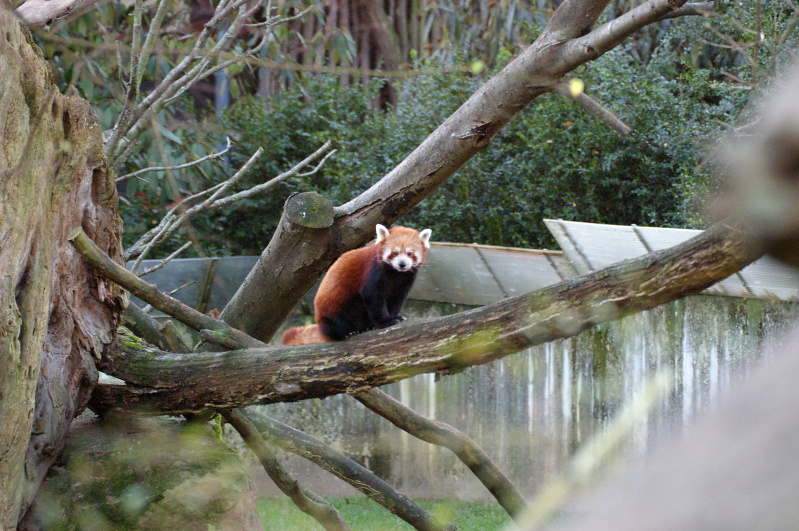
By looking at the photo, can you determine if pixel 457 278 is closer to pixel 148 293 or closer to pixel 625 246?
pixel 625 246

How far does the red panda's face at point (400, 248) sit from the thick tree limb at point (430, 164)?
1.26 feet

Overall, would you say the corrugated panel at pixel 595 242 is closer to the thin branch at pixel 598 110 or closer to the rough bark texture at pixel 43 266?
the thin branch at pixel 598 110

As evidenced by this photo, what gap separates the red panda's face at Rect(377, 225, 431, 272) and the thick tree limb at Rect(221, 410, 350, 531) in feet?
3.42

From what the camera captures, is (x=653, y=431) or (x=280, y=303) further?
(x=653, y=431)

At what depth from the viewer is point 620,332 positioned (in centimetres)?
483

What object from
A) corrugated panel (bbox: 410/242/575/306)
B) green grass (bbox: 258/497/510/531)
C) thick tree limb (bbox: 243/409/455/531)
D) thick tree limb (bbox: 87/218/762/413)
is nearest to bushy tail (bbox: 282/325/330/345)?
thick tree limb (bbox: 243/409/455/531)

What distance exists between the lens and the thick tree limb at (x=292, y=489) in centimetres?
293

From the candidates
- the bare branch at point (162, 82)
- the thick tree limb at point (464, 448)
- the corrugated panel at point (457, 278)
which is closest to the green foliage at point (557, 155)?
the corrugated panel at point (457, 278)

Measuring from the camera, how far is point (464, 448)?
2943 mm

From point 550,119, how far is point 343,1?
6.35 feet

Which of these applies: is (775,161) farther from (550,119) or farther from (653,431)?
(550,119)

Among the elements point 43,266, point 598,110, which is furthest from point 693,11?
point 43,266

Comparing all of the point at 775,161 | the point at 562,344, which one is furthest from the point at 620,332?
the point at 775,161

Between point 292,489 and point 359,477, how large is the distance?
11.1 inches
